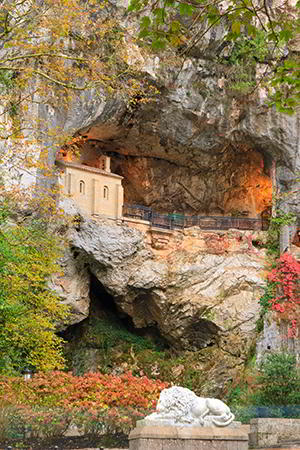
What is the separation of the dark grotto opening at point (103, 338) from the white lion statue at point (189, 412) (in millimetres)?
15617

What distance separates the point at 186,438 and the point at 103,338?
17409mm

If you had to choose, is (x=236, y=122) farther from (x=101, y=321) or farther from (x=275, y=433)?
(x=275, y=433)

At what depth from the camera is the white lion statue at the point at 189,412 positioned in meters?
9.68

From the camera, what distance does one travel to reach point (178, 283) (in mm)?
25703

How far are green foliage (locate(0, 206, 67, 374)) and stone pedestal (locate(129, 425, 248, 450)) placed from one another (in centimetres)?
736

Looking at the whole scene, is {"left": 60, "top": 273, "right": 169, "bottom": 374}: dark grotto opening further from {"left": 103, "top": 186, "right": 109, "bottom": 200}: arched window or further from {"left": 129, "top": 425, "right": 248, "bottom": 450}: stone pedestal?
{"left": 129, "top": 425, "right": 248, "bottom": 450}: stone pedestal

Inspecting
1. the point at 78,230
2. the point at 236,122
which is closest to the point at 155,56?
the point at 236,122

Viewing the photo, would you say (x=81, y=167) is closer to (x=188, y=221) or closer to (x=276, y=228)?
(x=188, y=221)

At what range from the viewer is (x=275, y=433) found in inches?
601

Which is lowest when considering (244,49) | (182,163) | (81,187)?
(81,187)

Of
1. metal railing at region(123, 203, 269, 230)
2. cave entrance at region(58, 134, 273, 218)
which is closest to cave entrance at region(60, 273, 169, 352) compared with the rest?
metal railing at region(123, 203, 269, 230)

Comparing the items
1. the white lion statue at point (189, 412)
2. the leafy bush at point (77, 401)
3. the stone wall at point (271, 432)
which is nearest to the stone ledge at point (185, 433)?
the white lion statue at point (189, 412)

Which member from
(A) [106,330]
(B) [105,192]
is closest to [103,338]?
Answer: (A) [106,330]

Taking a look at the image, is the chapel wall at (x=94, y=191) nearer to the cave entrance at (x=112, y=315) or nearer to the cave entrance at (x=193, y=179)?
the cave entrance at (x=193, y=179)
